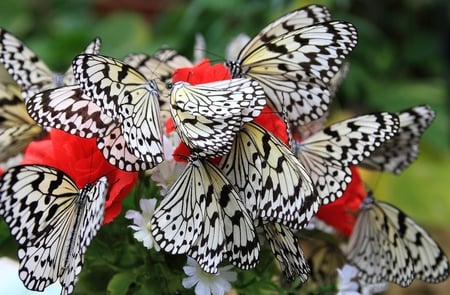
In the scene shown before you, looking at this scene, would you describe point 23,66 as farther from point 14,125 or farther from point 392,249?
point 392,249

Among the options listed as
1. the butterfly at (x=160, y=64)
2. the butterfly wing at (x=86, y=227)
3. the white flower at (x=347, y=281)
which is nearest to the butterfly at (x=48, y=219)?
the butterfly wing at (x=86, y=227)

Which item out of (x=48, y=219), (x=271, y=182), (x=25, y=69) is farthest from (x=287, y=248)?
(x=25, y=69)

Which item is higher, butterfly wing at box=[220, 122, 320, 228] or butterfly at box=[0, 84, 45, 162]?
butterfly wing at box=[220, 122, 320, 228]

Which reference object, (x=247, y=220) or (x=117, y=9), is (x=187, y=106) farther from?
(x=117, y=9)

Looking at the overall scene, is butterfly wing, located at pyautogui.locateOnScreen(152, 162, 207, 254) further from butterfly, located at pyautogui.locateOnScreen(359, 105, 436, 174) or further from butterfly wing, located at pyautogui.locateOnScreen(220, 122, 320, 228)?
butterfly, located at pyautogui.locateOnScreen(359, 105, 436, 174)

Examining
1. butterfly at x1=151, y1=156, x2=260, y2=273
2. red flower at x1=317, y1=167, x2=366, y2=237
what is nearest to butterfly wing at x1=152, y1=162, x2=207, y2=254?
butterfly at x1=151, y1=156, x2=260, y2=273

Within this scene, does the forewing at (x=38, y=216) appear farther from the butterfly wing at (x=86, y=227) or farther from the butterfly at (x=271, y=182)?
the butterfly at (x=271, y=182)
